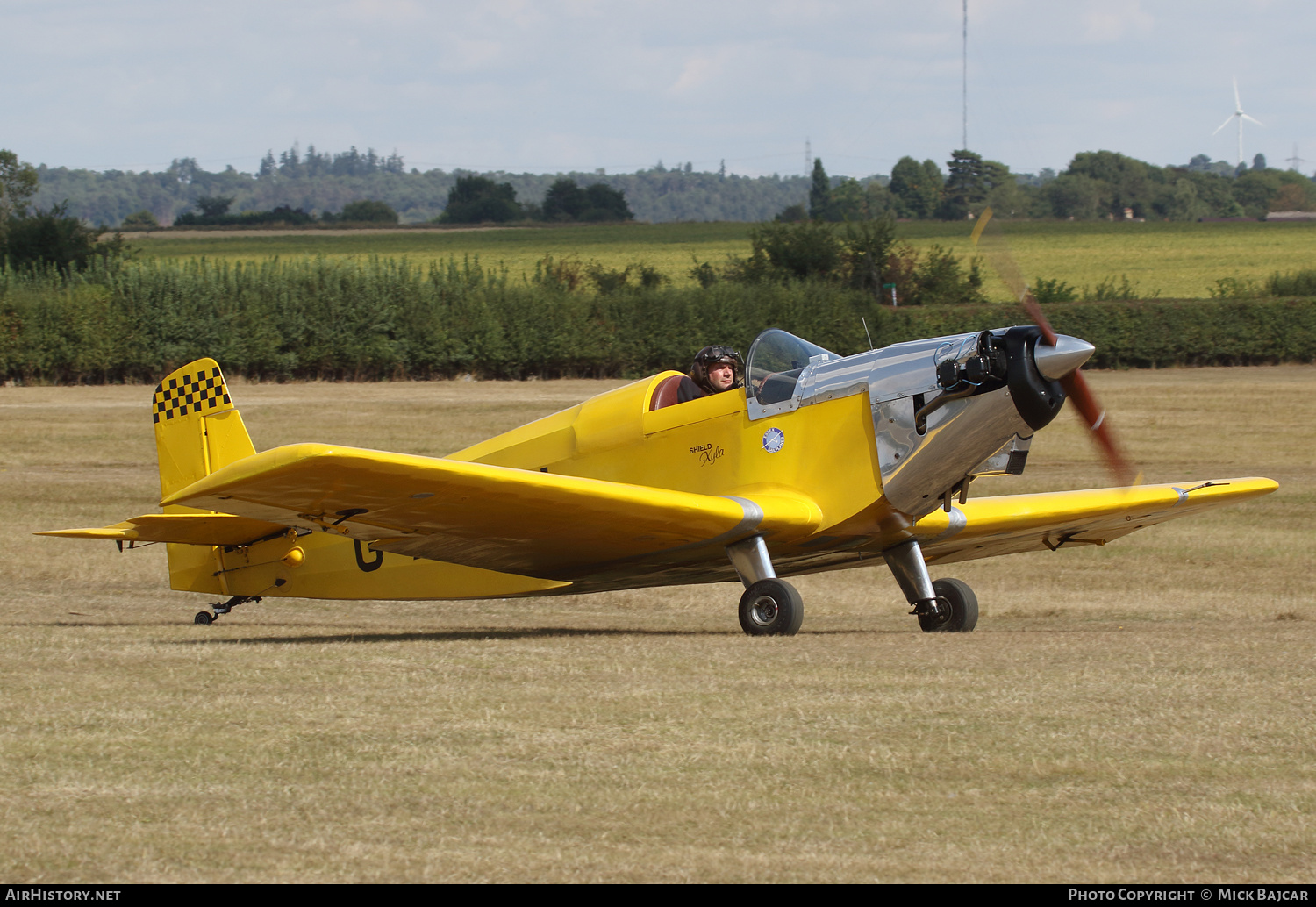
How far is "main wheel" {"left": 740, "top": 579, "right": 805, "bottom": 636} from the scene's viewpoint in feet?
29.3

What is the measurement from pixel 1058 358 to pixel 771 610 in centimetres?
250

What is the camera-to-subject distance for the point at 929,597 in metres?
10.1

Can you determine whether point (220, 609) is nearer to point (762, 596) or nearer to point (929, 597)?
point (762, 596)

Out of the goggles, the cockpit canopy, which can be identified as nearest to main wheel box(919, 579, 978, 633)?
the cockpit canopy

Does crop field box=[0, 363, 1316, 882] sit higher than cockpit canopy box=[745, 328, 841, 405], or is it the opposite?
cockpit canopy box=[745, 328, 841, 405]

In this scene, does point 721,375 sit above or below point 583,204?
below

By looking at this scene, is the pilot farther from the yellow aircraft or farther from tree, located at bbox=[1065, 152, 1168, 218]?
tree, located at bbox=[1065, 152, 1168, 218]

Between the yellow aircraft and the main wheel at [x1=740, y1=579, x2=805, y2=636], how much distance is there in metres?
0.01

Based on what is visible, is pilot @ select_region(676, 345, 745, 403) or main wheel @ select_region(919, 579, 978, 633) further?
main wheel @ select_region(919, 579, 978, 633)

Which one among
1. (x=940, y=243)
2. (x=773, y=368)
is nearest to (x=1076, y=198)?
(x=940, y=243)

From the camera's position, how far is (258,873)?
160 inches

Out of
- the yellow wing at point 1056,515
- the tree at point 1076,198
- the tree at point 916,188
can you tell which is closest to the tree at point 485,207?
the tree at point 916,188

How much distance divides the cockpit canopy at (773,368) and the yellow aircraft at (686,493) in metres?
0.01
